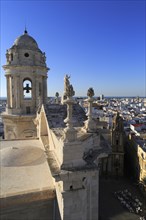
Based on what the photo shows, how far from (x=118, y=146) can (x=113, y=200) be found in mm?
6929

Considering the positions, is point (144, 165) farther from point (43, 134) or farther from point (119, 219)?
point (43, 134)

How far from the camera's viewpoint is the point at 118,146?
65.3 ft

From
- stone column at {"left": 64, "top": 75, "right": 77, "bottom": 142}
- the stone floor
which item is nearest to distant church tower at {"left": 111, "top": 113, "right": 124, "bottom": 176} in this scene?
the stone floor

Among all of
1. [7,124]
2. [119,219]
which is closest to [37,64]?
[7,124]

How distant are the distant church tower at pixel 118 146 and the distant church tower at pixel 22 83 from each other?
31.1ft

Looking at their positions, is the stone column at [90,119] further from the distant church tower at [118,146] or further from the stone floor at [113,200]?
the distant church tower at [118,146]

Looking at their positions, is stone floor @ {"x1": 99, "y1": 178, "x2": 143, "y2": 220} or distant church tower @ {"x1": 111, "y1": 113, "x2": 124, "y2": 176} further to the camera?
distant church tower @ {"x1": 111, "y1": 113, "x2": 124, "y2": 176}

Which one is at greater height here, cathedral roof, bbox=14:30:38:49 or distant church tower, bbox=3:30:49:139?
cathedral roof, bbox=14:30:38:49

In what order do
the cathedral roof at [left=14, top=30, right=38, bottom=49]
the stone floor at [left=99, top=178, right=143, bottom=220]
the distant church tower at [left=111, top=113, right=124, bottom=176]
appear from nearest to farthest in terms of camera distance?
the stone floor at [left=99, top=178, right=143, bottom=220] → the cathedral roof at [left=14, top=30, right=38, bottom=49] → the distant church tower at [left=111, top=113, right=124, bottom=176]

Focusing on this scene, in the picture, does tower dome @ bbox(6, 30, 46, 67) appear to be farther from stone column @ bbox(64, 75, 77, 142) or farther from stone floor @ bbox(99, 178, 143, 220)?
stone floor @ bbox(99, 178, 143, 220)

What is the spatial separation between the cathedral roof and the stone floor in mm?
13774

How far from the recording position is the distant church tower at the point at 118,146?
64.4 feet

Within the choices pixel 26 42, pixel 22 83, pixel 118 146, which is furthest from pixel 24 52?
pixel 118 146

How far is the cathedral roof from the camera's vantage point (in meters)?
14.3
